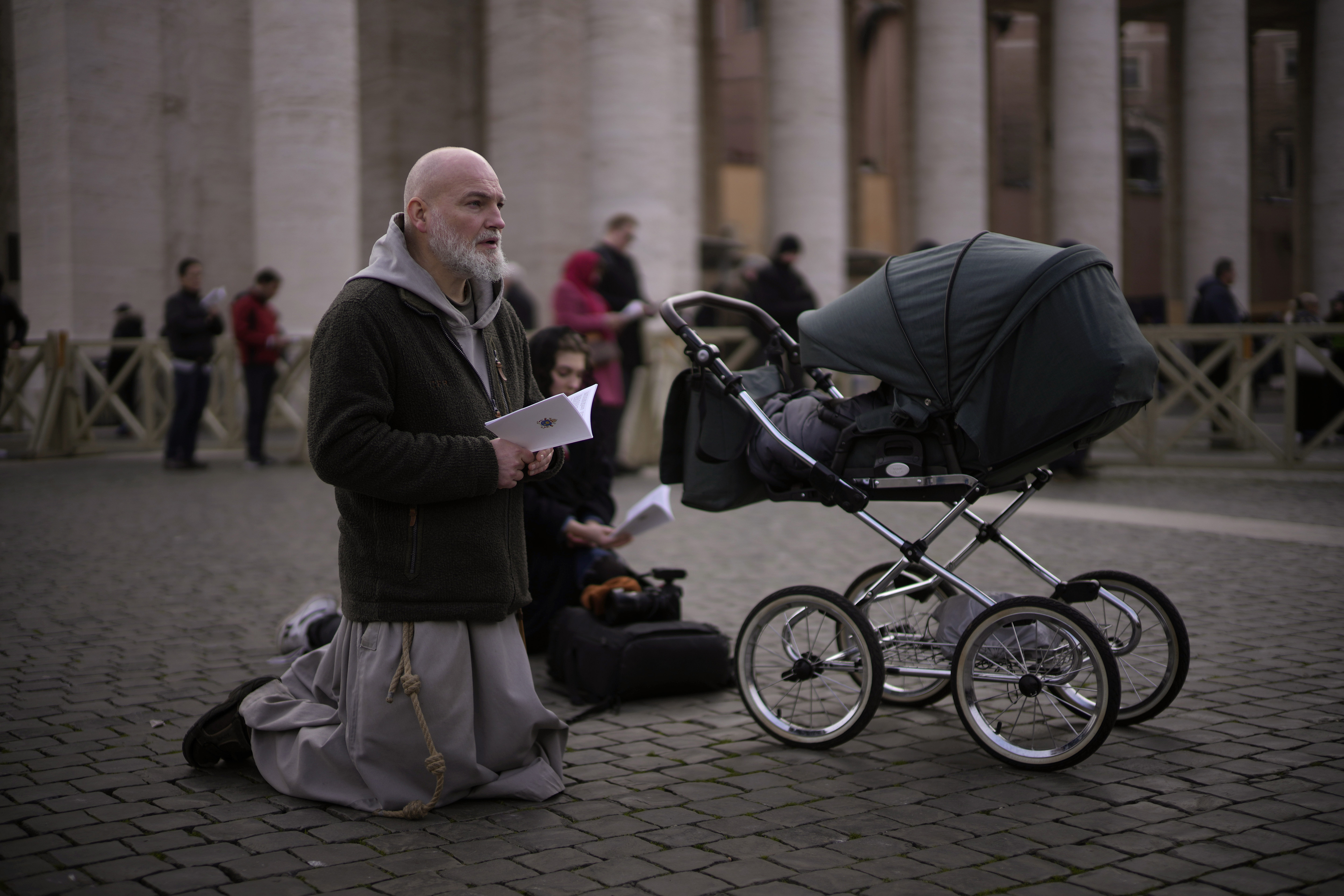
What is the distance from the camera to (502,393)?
4031mm

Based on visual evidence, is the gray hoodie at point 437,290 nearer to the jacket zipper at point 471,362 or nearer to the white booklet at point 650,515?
the jacket zipper at point 471,362

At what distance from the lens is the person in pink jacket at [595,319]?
1115 centimetres

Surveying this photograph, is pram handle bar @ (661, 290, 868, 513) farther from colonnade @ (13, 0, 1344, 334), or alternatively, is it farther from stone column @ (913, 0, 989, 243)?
stone column @ (913, 0, 989, 243)

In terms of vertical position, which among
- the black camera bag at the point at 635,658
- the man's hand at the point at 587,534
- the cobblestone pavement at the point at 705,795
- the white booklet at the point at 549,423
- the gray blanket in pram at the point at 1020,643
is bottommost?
the cobblestone pavement at the point at 705,795

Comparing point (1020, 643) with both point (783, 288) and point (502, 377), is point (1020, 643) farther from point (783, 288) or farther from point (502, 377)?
point (783, 288)

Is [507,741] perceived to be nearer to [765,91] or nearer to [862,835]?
[862,835]

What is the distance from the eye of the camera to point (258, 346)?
1329 centimetres

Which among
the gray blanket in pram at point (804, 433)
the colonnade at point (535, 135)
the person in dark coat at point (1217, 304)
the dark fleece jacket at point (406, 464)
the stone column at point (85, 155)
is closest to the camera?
the dark fleece jacket at point (406, 464)

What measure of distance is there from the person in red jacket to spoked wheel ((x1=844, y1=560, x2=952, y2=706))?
9.57 m

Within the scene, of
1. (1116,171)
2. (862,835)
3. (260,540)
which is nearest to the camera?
(862,835)

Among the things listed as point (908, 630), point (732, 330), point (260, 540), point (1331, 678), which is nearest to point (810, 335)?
point (908, 630)

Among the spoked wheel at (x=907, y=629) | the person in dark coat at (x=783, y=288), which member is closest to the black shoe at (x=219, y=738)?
the spoked wheel at (x=907, y=629)

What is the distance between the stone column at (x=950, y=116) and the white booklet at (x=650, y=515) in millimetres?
20918

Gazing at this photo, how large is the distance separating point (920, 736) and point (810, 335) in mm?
1505
